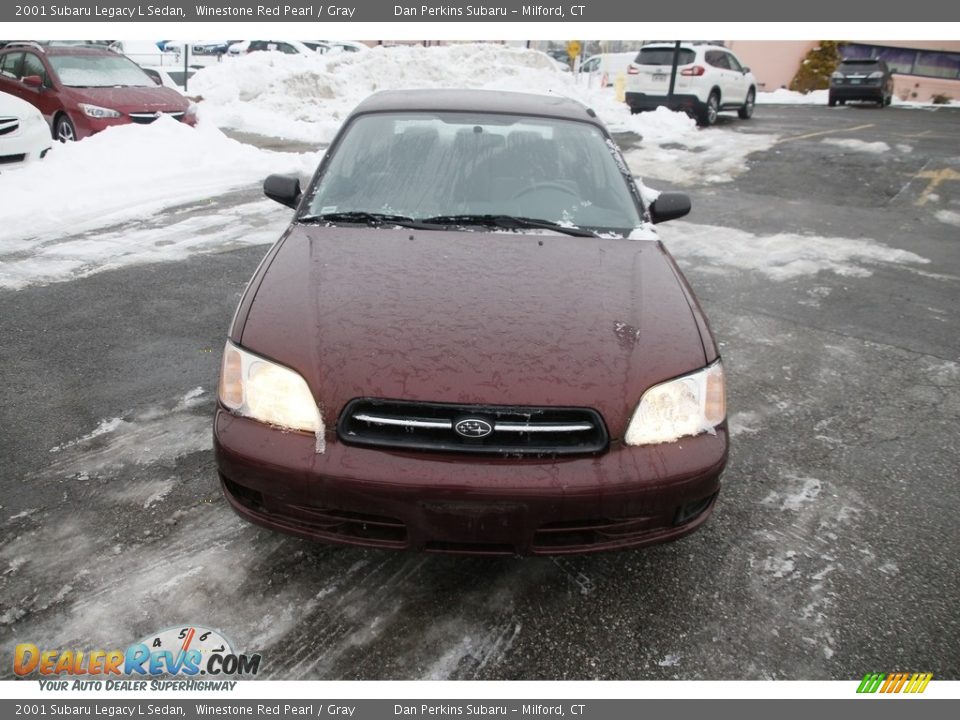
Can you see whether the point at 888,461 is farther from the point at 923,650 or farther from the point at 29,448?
the point at 29,448

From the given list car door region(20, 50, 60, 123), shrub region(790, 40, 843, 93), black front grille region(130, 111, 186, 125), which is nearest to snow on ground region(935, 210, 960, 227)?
black front grille region(130, 111, 186, 125)

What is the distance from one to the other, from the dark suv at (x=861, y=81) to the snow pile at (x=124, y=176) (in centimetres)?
2028

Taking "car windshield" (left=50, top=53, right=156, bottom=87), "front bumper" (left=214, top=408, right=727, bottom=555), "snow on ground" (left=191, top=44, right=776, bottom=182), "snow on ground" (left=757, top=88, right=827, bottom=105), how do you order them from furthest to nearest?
"snow on ground" (left=757, top=88, right=827, bottom=105) → "snow on ground" (left=191, top=44, right=776, bottom=182) → "car windshield" (left=50, top=53, right=156, bottom=87) → "front bumper" (left=214, top=408, right=727, bottom=555)

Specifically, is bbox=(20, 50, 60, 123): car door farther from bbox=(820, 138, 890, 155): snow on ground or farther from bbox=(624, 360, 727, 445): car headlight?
bbox=(820, 138, 890, 155): snow on ground

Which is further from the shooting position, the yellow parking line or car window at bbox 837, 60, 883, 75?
car window at bbox 837, 60, 883, 75

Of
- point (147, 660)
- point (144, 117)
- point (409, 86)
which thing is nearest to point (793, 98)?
point (409, 86)

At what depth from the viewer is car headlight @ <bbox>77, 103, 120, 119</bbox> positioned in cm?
1045

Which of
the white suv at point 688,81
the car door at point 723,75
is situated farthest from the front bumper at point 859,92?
the car door at point 723,75

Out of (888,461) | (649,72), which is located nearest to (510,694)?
(888,461)

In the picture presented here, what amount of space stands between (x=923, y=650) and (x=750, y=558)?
0.64 metres

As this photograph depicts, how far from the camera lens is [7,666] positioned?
226 centimetres

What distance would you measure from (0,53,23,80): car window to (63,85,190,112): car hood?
1582 millimetres

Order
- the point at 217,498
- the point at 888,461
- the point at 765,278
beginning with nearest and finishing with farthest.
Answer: the point at 217,498 → the point at 888,461 → the point at 765,278

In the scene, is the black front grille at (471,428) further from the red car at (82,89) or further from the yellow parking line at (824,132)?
the yellow parking line at (824,132)
